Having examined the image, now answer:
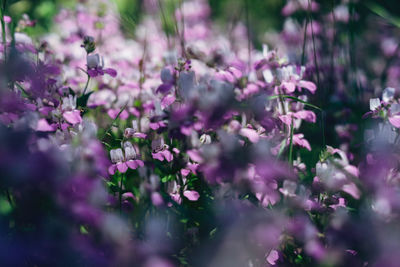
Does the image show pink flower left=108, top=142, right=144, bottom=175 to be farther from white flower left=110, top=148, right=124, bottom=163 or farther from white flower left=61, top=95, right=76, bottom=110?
white flower left=61, top=95, right=76, bottom=110

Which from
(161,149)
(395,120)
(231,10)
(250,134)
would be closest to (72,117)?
(161,149)

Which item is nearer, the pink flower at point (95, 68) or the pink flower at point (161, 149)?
the pink flower at point (161, 149)

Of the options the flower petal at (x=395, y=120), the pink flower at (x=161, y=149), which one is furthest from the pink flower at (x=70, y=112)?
the flower petal at (x=395, y=120)

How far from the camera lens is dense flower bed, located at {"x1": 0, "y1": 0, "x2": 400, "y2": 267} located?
0.74m

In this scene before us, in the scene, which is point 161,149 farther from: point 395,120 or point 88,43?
point 395,120

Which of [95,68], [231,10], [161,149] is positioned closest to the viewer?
[161,149]

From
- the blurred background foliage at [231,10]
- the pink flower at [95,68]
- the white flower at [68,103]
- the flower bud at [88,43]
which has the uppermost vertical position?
the flower bud at [88,43]

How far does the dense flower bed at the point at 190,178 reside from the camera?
742 mm

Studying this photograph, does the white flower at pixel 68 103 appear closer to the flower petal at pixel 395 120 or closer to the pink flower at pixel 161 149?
the pink flower at pixel 161 149

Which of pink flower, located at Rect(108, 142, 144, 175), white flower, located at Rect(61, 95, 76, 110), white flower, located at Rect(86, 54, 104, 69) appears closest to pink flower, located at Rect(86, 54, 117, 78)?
white flower, located at Rect(86, 54, 104, 69)

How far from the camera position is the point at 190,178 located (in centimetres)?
125

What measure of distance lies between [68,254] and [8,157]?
22 centimetres

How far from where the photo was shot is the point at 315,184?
1121mm

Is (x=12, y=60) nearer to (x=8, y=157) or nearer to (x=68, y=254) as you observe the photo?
(x=8, y=157)
